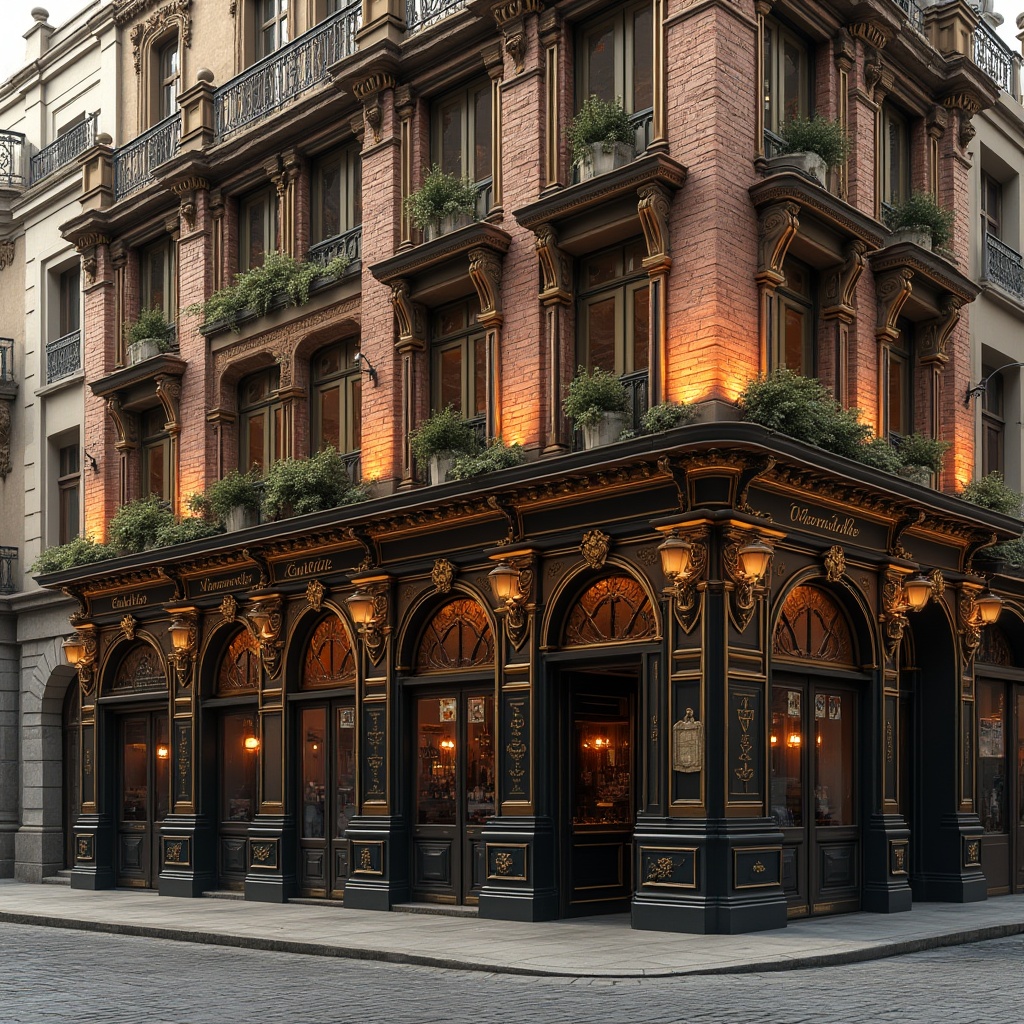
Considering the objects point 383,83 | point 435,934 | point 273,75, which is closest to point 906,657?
point 435,934

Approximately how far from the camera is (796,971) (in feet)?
46.4

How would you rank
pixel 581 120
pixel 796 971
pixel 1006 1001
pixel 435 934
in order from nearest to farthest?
pixel 1006 1001 < pixel 796 971 < pixel 435 934 < pixel 581 120

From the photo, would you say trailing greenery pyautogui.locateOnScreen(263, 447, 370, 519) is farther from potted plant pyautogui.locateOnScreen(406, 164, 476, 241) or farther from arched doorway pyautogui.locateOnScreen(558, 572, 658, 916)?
arched doorway pyautogui.locateOnScreen(558, 572, 658, 916)

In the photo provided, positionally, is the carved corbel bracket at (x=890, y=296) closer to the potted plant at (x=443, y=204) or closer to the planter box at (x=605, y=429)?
the planter box at (x=605, y=429)

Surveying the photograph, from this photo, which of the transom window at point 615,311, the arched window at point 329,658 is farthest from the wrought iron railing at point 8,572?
the transom window at point 615,311

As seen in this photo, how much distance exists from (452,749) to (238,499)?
20.4 feet

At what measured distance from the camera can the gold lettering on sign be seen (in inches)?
714

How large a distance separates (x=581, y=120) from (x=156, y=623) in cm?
1180

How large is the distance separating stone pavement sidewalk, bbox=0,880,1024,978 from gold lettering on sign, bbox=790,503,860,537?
4701 millimetres

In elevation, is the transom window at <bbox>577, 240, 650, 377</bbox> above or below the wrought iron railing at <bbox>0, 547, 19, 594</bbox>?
above

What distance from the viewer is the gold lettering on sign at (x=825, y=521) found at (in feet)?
59.5

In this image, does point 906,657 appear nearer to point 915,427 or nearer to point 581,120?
point 915,427

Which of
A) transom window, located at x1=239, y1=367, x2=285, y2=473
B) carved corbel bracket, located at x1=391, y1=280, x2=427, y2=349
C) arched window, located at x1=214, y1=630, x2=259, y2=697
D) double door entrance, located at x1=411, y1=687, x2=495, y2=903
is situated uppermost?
carved corbel bracket, located at x1=391, y1=280, x2=427, y2=349

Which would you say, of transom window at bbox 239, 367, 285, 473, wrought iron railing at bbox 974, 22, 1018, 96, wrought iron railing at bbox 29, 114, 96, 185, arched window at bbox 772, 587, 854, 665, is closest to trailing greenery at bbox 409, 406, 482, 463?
transom window at bbox 239, 367, 285, 473
